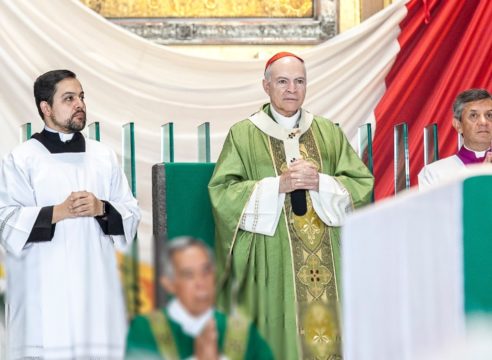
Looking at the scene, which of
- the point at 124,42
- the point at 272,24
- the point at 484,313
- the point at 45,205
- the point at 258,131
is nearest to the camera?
the point at 484,313

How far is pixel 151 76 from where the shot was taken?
780cm

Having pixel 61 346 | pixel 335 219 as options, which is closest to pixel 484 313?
pixel 61 346

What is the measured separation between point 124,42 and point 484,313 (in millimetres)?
5529

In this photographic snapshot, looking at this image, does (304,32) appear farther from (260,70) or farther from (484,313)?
(484,313)

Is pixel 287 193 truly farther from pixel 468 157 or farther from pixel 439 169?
pixel 468 157

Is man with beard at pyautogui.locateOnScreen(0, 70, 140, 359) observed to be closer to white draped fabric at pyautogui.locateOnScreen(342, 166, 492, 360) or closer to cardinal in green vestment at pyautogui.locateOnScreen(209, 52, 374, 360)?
cardinal in green vestment at pyautogui.locateOnScreen(209, 52, 374, 360)

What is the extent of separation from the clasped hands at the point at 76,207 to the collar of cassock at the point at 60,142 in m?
0.33

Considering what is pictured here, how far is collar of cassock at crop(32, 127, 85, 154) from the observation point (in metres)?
5.75

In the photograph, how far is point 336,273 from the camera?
5961mm

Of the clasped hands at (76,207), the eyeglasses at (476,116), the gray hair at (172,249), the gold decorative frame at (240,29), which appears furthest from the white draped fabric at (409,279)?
the gold decorative frame at (240,29)

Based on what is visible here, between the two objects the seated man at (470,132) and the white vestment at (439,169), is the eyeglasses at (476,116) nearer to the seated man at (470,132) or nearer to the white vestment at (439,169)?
the seated man at (470,132)

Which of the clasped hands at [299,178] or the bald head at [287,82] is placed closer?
the clasped hands at [299,178]

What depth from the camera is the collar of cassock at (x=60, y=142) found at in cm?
575

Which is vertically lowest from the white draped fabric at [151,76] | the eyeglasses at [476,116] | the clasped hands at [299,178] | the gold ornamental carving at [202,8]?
the clasped hands at [299,178]
